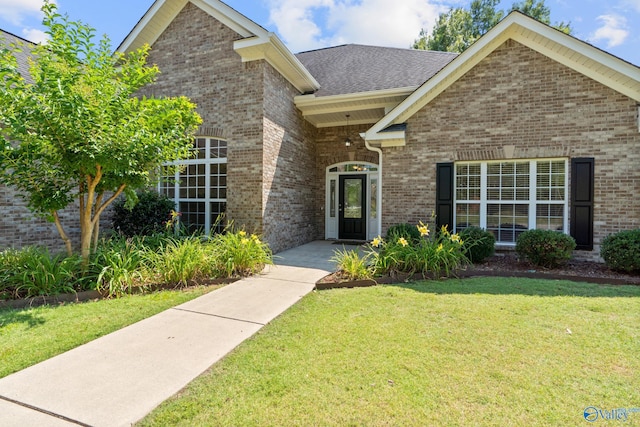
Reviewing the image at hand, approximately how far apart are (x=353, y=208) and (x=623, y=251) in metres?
7.20

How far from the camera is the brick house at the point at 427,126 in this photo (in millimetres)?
7367

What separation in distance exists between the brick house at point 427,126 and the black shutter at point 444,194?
27 millimetres

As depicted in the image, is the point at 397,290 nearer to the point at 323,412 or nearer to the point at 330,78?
the point at 323,412

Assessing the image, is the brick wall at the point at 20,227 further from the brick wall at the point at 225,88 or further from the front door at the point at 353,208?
the front door at the point at 353,208

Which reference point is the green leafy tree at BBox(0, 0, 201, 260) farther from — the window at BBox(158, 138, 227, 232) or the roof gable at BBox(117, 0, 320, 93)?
the window at BBox(158, 138, 227, 232)

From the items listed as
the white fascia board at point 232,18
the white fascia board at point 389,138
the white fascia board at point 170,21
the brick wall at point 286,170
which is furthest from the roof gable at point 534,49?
the white fascia board at point 170,21

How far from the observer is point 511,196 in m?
8.14

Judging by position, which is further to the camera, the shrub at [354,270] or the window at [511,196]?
the window at [511,196]

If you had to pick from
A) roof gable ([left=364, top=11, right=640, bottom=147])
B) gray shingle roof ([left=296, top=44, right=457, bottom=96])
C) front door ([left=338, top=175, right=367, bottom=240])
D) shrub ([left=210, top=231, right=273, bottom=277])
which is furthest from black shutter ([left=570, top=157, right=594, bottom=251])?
shrub ([left=210, top=231, right=273, bottom=277])

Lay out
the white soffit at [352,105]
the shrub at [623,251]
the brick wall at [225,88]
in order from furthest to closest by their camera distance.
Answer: the white soffit at [352,105] < the brick wall at [225,88] < the shrub at [623,251]

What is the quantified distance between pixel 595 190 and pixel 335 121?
744 centimetres

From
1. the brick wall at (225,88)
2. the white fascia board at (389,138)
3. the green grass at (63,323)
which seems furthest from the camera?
the brick wall at (225,88)

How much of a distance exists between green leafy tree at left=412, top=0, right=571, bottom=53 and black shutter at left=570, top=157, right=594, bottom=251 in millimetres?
23118

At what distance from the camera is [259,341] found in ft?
11.6
